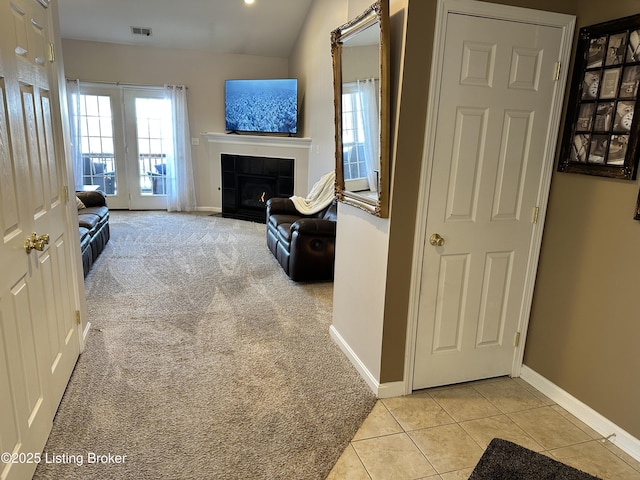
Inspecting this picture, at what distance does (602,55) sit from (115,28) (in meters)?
6.39

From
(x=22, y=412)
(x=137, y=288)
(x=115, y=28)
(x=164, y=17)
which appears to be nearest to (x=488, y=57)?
(x=22, y=412)

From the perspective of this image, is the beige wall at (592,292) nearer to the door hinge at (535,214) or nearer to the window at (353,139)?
the door hinge at (535,214)

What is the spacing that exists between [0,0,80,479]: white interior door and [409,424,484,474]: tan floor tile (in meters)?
1.66

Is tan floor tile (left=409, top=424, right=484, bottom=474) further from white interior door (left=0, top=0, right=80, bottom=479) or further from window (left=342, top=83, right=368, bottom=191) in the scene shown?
white interior door (left=0, top=0, right=80, bottom=479)

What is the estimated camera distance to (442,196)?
2.20m

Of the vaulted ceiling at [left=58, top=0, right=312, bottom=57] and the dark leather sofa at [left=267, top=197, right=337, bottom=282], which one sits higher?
the vaulted ceiling at [left=58, top=0, right=312, bottom=57]

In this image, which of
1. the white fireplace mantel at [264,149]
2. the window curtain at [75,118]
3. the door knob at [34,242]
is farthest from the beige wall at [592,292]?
the window curtain at [75,118]

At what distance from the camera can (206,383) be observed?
94.7 inches

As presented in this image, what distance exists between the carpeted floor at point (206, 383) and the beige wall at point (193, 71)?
3450 mm

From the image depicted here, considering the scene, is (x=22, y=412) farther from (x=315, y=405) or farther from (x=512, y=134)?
(x=512, y=134)

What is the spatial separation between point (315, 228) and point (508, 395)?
212cm

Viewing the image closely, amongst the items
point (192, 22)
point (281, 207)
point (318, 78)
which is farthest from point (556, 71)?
point (192, 22)

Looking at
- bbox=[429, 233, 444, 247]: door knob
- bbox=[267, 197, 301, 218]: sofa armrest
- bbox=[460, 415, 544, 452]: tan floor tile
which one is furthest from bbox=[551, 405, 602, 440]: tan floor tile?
bbox=[267, 197, 301, 218]: sofa armrest

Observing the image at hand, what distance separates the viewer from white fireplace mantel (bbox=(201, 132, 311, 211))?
6484 mm
